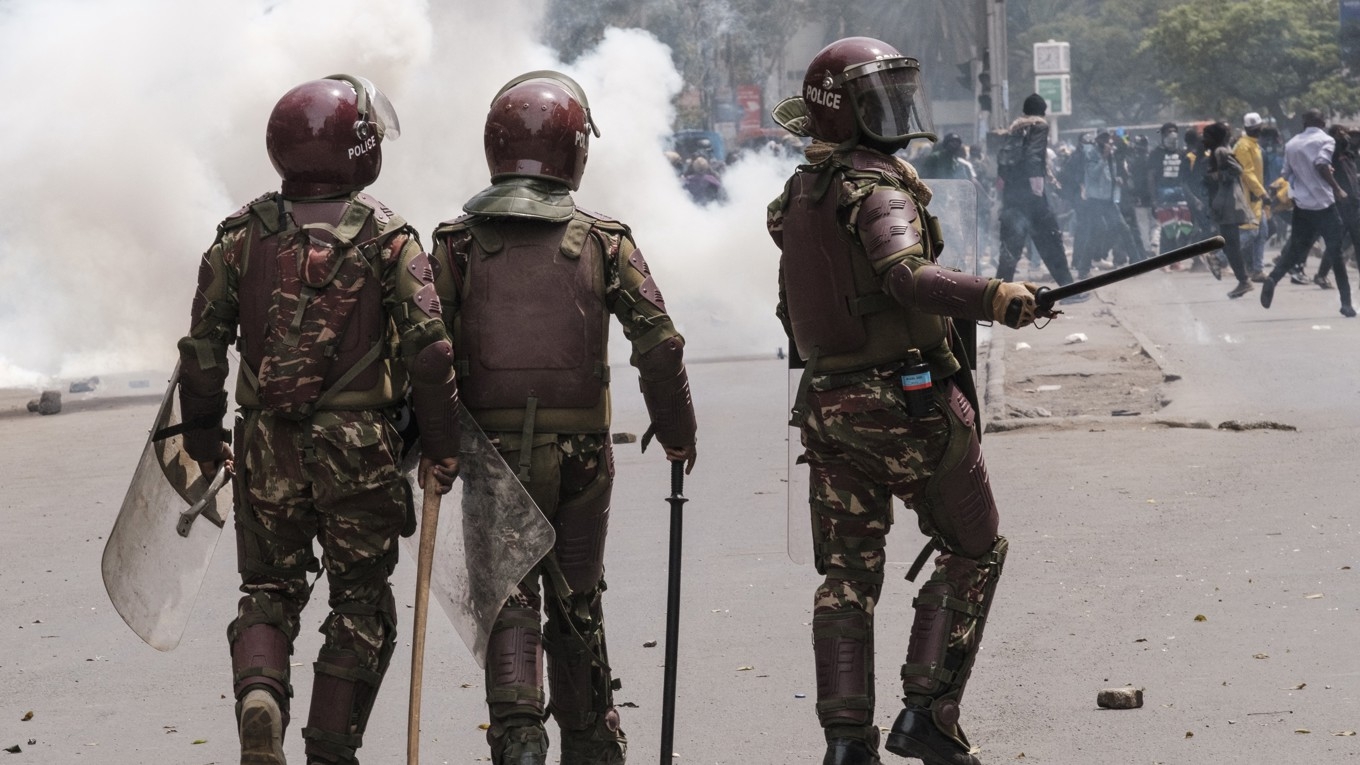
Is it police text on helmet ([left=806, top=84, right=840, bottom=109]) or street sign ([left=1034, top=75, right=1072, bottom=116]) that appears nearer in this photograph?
police text on helmet ([left=806, top=84, right=840, bottom=109])

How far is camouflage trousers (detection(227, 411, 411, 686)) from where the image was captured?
3.96 metres

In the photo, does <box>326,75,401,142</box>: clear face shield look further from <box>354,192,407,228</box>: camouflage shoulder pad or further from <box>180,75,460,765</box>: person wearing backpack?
<box>354,192,407,228</box>: camouflage shoulder pad

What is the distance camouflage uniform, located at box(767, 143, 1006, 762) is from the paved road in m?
0.46

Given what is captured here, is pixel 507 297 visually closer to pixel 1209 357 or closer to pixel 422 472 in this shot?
pixel 422 472

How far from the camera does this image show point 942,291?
12.0 feet

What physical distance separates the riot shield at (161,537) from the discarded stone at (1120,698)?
2.35 metres

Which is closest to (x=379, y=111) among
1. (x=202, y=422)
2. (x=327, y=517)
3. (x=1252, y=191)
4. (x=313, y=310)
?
(x=313, y=310)

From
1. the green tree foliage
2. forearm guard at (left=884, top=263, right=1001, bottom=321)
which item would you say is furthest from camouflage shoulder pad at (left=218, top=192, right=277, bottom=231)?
the green tree foliage

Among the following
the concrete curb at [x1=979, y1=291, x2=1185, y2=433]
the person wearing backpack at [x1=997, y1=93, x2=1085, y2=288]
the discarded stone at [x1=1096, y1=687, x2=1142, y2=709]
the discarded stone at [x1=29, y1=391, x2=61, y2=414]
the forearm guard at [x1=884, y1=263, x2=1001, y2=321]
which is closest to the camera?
the forearm guard at [x1=884, y1=263, x2=1001, y2=321]

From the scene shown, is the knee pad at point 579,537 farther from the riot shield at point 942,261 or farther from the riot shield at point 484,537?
the riot shield at point 942,261

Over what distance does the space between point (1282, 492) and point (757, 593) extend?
2706 mm

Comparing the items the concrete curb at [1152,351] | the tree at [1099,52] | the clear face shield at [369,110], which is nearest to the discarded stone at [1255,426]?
the concrete curb at [1152,351]

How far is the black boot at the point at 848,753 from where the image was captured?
12.9ft

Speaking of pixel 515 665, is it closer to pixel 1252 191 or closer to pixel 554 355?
pixel 554 355
